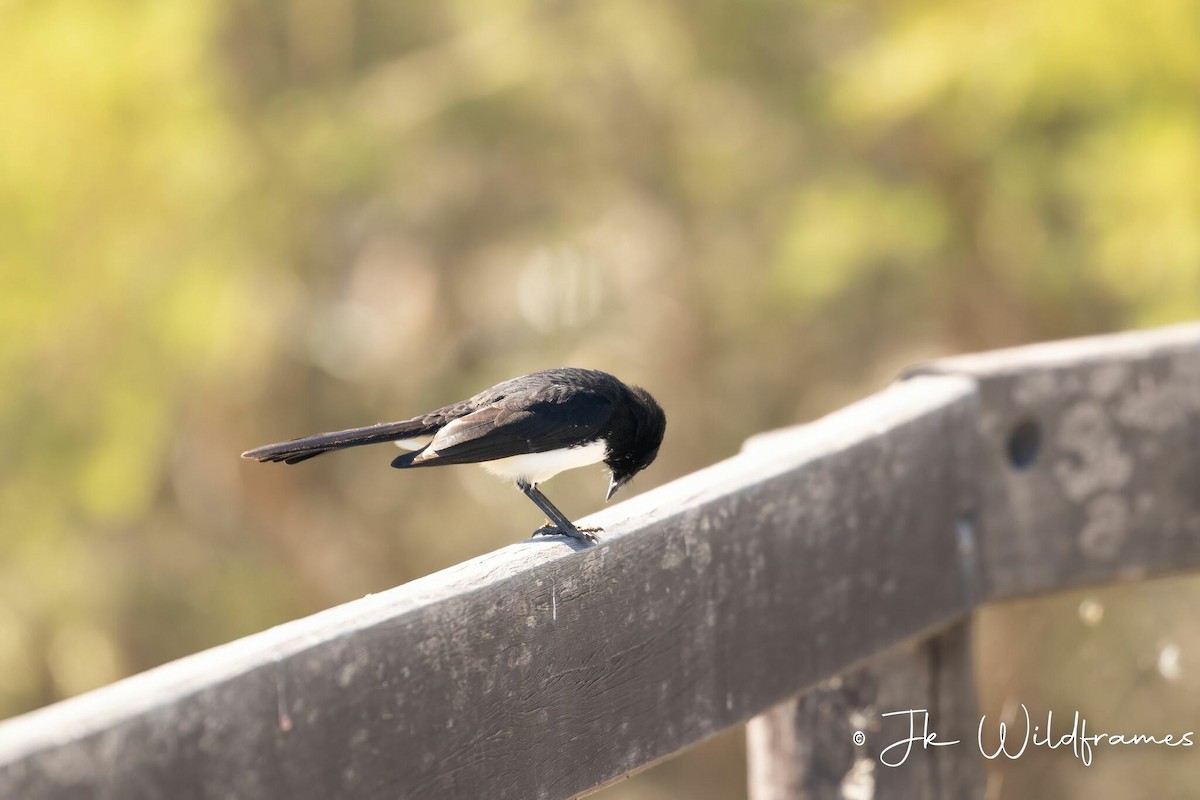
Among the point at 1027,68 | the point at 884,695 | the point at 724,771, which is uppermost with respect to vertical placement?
the point at 1027,68

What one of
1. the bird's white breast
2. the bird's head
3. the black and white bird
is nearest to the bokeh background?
the bird's head

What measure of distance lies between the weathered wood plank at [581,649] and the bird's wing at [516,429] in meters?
0.41

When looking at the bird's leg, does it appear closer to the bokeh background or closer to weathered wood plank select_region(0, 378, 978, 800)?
weathered wood plank select_region(0, 378, 978, 800)

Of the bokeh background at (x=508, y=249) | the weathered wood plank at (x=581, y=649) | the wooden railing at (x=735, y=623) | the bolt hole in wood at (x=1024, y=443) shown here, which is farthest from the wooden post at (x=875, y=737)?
the bokeh background at (x=508, y=249)

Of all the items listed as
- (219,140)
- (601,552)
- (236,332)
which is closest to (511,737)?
(601,552)

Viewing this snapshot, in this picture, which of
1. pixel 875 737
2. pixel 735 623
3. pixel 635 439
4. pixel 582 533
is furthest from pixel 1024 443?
pixel 582 533

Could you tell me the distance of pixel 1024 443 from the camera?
300 centimetres

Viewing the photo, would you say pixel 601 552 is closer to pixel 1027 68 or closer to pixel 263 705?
pixel 263 705

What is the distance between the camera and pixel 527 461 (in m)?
2.75

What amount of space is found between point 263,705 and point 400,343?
9441mm

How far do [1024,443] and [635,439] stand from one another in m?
0.90

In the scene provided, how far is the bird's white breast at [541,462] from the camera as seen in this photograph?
108 inches

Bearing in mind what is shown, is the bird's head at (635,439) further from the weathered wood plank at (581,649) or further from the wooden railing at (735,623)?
the weathered wood plank at (581,649)

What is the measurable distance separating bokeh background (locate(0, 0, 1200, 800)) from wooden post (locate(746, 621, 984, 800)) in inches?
147
